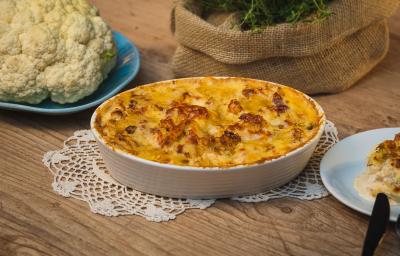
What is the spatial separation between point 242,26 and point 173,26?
0.29 m

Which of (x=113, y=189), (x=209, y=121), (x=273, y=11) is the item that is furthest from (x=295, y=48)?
(x=113, y=189)

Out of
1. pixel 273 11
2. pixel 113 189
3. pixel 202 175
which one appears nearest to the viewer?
pixel 202 175

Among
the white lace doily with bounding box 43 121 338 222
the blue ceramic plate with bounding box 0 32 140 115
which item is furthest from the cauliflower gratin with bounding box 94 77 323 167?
the blue ceramic plate with bounding box 0 32 140 115

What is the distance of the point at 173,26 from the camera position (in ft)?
7.83

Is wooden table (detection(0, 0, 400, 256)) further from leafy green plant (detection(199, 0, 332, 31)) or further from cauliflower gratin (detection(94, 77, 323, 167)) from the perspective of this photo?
leafy green plant (detection(199, 0, 332, 31))

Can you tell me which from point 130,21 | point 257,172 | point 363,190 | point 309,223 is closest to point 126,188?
point 257,172

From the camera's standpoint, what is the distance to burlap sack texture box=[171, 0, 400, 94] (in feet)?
6.82

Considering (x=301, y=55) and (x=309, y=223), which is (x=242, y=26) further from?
(x=309, y=223)

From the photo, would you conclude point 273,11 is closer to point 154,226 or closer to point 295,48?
point 295,48

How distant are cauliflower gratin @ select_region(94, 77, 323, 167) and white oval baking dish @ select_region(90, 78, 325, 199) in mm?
22

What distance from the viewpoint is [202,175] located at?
1.56m

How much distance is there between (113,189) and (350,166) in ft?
2.02

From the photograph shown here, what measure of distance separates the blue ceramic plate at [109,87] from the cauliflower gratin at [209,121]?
23 cm

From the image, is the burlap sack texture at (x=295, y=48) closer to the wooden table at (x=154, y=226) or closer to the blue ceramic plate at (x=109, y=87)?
the blue ceramic plate at (x=109, y=87)
